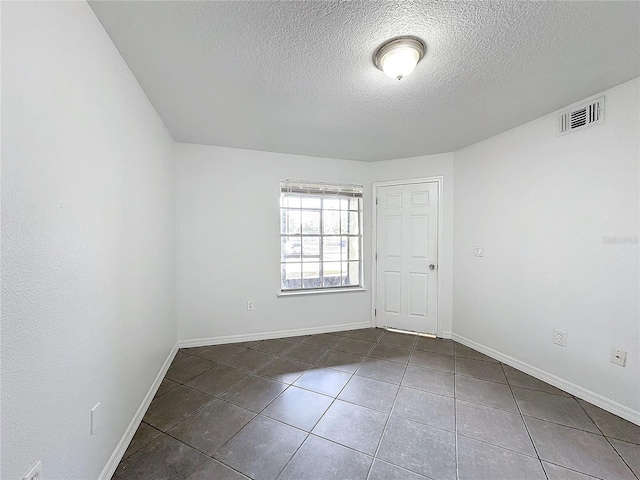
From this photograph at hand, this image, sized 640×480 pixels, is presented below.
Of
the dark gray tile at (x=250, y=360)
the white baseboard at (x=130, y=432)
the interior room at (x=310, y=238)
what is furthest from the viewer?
the dark gray tile at (x=250, y=360)

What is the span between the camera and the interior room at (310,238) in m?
1.04

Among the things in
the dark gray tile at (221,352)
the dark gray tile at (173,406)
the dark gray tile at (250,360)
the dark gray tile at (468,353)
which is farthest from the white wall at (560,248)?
the dark gray tile at (173,406)

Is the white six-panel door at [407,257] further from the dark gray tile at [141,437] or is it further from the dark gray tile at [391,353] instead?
the dark gray tile at [141,437]

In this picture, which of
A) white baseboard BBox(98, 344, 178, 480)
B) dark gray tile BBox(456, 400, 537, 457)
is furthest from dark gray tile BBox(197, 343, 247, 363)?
dark gray tile BBox(456, 400, 537, 457)

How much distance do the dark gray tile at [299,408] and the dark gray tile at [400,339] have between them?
141cm

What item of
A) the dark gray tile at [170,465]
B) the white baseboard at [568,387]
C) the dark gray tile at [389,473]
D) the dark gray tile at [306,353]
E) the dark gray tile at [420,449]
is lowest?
the dark gray tile at [306,353]

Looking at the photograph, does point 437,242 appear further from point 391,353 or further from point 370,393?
point 370,393

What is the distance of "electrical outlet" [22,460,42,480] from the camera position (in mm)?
856

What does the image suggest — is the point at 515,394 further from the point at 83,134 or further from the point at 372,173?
the point at 83,134

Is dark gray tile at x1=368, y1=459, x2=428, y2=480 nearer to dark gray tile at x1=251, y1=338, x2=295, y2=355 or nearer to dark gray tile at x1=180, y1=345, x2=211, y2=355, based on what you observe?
dark gray tile at x1=251, y1=338, x2=295, y2=355

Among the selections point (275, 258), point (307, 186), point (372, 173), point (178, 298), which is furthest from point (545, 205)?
point (178, 298)

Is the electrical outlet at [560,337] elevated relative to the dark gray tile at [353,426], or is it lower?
elevated

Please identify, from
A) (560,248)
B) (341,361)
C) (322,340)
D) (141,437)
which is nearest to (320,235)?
(322,340)

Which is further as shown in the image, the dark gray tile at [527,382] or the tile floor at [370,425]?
the dark gray tile at [527,382]
